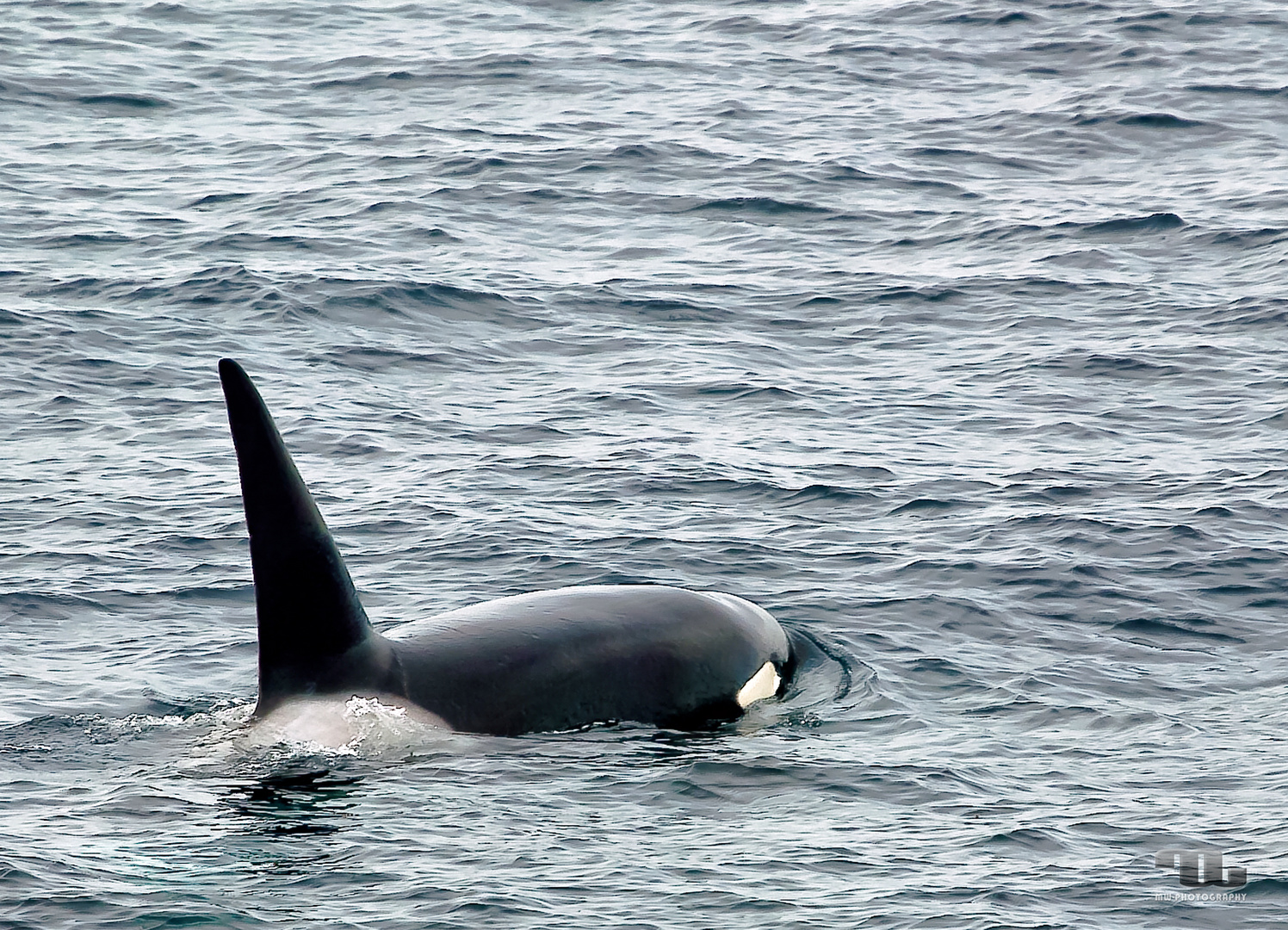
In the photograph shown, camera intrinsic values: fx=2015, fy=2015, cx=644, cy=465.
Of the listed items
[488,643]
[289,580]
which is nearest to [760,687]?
[488,643]

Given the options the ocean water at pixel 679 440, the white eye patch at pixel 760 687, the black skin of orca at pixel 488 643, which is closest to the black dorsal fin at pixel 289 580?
the black skin of orca at pixel 488 643

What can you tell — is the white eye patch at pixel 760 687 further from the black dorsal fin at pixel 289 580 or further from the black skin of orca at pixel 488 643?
the black dorsal fin at pixel 289 580

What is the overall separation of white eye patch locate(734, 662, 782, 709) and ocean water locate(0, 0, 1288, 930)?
0.20m

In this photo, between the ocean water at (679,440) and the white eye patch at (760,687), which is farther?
the white eye patch at (760,687)

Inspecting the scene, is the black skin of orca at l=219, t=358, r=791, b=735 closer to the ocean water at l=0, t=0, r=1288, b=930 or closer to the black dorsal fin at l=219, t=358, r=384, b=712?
the black dorsal fin at l=219, t=358, r=384, b=712

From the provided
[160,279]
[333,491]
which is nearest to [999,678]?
[333,491]

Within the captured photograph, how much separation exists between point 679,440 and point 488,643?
7903 millimetres

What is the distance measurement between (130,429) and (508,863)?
11.1m

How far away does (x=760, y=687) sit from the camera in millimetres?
15148

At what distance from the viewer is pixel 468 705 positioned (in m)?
13.7

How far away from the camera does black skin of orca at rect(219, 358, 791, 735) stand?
12906 millimetres

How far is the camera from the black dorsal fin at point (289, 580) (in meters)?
12.7

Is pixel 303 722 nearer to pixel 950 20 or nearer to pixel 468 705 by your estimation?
pixel 468 705

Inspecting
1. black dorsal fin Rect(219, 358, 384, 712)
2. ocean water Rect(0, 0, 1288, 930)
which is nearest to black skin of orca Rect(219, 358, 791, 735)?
black dorsal fin Rect(219, 358, 384, 712)
